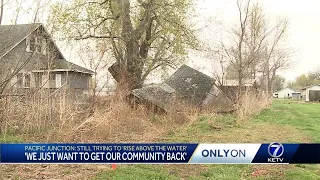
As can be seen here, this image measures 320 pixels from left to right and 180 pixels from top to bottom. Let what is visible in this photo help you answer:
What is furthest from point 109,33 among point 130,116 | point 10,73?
point 10,73

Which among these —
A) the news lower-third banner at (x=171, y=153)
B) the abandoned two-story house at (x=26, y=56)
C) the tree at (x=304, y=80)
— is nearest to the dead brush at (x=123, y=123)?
the abandoned two-story house at (x=26, y=56)

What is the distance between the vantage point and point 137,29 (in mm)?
17828

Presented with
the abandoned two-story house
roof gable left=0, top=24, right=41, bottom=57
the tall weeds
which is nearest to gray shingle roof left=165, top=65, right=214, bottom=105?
the tall weeds

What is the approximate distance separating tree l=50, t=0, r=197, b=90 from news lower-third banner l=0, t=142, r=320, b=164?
494 inches

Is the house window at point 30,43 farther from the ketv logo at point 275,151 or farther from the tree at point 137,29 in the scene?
the tree at point 137,29

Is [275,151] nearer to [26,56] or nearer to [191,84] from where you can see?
[26,56]

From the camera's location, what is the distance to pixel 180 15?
60.8ft

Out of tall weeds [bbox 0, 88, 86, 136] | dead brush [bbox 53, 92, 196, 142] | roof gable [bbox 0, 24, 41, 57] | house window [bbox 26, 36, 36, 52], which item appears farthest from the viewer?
dead brush [bbox 53, 92, 196, 142]

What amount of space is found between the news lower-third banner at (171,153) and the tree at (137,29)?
12535mm

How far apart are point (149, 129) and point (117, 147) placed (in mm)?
7163

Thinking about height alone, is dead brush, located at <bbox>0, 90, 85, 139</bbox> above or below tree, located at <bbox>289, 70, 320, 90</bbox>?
below

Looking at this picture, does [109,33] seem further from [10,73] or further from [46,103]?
[10,73]

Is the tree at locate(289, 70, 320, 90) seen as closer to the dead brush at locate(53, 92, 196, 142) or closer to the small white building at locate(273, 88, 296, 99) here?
the small white building at locate(273, 88, 296, 99)

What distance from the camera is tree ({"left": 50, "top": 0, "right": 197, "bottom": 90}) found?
17.4 meters
